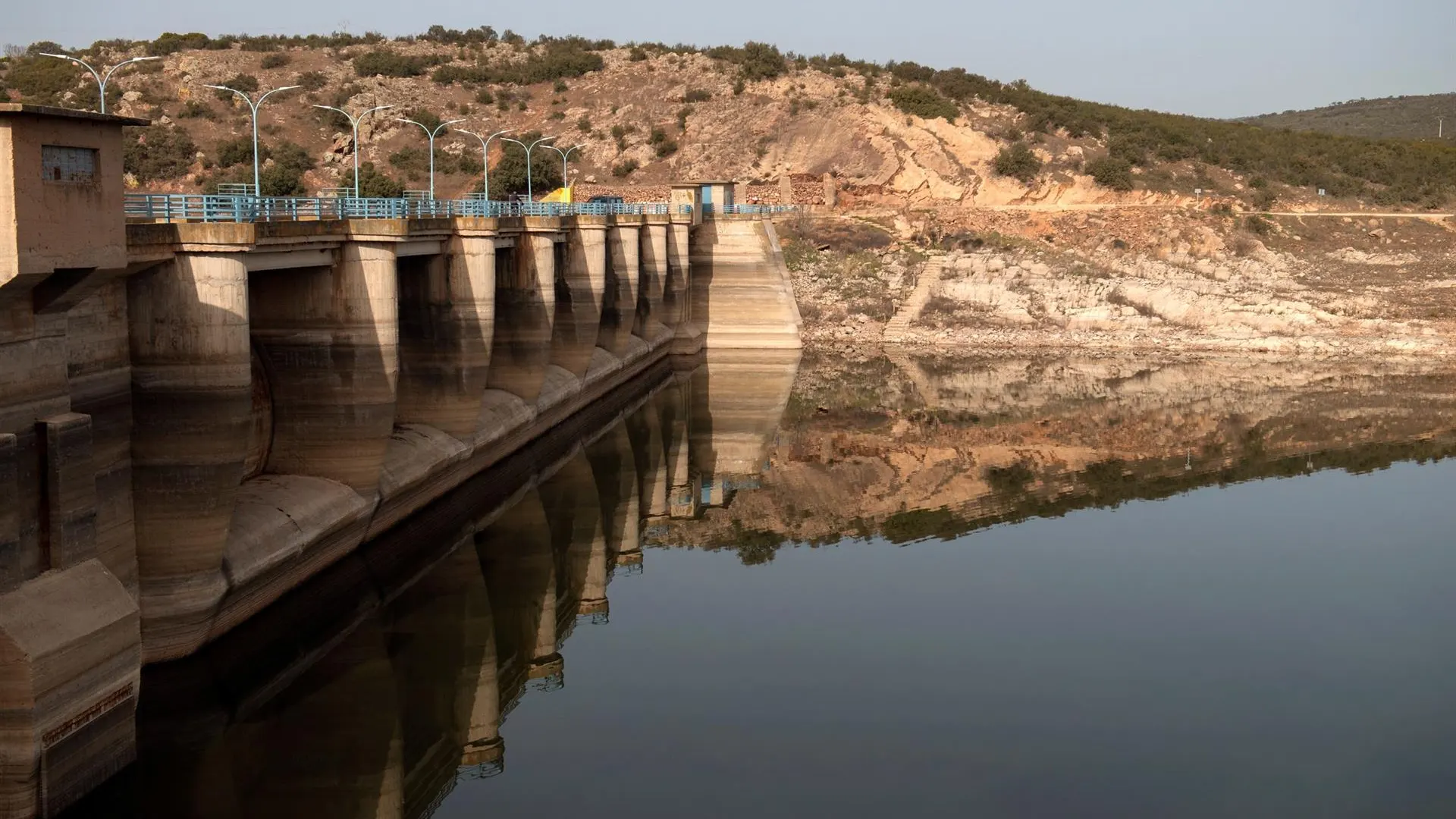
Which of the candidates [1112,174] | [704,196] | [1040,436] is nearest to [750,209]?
[704,196]

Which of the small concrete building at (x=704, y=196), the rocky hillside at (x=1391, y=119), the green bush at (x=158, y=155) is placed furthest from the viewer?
the rocky hillside at (x=1391, y=119)

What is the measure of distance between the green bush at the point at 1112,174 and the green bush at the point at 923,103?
9.01 metres

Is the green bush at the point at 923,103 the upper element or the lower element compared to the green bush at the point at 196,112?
upper

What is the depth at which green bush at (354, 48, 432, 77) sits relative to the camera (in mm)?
100812

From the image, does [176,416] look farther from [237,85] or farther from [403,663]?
[237,85]

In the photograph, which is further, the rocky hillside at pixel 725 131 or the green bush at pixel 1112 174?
the rocky hillside at pixel 725 131

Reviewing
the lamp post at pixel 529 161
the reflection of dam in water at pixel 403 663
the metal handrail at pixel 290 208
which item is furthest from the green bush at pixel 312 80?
the reflection of dam in water at pixel 403 663

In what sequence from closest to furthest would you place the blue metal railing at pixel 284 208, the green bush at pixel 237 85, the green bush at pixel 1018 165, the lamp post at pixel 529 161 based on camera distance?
the blue metal railing at pixel 284 208 < the lamp post at pixel 529 161 < the green bush at pixel 1018 165 < the green bush at pixel 237 85

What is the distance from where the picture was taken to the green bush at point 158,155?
82062mm

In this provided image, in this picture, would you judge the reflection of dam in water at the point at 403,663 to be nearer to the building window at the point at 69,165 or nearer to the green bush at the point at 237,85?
the building window at the point at 69,165

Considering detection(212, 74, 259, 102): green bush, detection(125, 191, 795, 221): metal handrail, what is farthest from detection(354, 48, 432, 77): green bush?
detection(125, 191, 795, 221): metal handrail

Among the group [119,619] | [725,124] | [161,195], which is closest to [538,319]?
[161,195]

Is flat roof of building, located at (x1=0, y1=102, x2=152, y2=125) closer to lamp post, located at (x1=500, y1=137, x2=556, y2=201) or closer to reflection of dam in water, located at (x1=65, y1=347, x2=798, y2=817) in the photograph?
reflection of dam in water, located at (x1=65, y1=347, x2=798, y2=817)

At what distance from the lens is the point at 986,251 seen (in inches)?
2773
